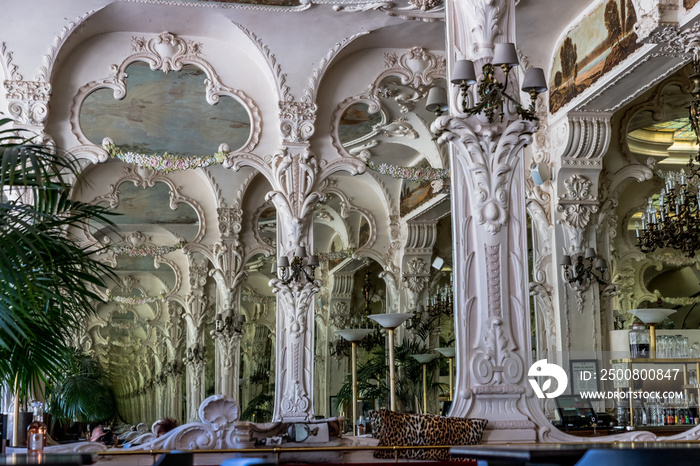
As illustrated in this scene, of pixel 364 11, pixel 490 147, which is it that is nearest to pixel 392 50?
pixel 364 11

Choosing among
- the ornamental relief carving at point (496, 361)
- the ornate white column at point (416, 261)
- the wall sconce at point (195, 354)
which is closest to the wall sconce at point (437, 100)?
the ornamental relief carving at point (496, 361)

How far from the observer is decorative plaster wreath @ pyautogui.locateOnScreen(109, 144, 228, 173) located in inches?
452

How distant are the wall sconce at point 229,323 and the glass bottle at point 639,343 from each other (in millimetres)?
9274

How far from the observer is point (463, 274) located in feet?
21.7

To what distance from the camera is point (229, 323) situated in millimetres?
18547

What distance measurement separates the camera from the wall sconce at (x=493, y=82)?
21.1 feet

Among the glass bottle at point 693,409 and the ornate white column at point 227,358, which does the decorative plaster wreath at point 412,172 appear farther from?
the ornate white column at point 227,358

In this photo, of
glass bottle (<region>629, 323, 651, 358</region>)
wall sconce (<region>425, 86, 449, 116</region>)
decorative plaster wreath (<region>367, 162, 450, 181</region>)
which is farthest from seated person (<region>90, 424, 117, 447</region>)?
glass bottle (<region>629, 323, 651, 358</region>)

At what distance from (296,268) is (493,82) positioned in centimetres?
553

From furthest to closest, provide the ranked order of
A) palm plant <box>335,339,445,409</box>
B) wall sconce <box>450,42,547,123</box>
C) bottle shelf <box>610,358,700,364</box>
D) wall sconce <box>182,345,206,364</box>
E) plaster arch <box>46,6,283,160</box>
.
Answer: wall sconce <box>182,345,206,364</box> < palm plant <box>335,339,445,409</box> < plaster arch <box>46,6,283,160</box> < bottle shelf <box>610,358,700,364</box> < wall sconce <box>450,42,547,123</box>

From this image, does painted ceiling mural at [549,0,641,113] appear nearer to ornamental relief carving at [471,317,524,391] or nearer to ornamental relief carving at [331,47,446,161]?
ornamental relief carving at [331,47,446,161]

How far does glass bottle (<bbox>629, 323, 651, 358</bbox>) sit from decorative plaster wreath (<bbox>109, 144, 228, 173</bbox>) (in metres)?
5.94

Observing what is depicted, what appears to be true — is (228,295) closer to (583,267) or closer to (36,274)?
(583,267)

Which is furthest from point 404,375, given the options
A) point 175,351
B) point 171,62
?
point 175,351
